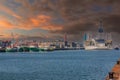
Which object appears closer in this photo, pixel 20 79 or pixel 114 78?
pixel 114 78

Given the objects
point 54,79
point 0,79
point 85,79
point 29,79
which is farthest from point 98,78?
point 0,79

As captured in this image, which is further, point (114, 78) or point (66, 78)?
point (66, 78)

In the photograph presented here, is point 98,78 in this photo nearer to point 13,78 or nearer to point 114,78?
point 13,78

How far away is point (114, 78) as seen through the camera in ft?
129

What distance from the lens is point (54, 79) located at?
59.3 meters

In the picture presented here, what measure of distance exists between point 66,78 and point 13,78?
33.7ft

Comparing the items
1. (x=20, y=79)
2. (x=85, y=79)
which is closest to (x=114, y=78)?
(x=85, y=79)

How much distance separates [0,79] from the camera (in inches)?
2405

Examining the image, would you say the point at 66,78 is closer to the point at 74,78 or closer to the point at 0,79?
the point at 74,78

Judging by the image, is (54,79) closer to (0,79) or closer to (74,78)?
(74,78)

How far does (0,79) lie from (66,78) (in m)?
12.5

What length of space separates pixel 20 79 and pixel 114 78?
82.6 ft

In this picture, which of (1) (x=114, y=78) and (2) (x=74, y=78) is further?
(2) (x=74, y=78)

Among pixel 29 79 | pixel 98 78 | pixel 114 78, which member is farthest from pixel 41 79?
pixel 114 78
